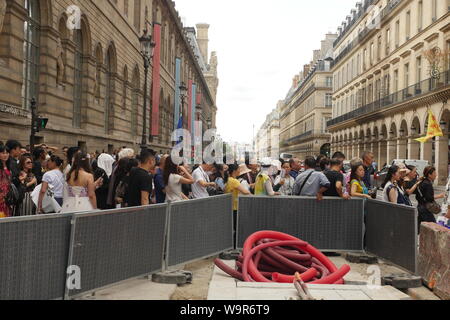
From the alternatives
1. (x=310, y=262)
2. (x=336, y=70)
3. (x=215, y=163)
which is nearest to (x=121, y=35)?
(x=215, y=163)

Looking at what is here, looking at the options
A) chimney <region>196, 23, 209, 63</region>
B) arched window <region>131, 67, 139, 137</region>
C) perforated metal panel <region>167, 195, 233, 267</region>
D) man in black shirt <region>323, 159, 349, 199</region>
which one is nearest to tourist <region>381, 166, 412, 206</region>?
man in black shirt <region>323, 159, 349, 199</region>

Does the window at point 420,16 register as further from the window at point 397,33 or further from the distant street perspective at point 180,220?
the distant street perspective at point 180,220

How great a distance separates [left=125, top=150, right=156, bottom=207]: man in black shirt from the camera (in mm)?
7246

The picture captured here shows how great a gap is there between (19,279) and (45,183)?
3.35 m

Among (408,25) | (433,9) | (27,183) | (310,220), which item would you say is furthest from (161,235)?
(408,25)

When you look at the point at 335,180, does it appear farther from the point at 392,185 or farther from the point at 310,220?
the point at 392,185

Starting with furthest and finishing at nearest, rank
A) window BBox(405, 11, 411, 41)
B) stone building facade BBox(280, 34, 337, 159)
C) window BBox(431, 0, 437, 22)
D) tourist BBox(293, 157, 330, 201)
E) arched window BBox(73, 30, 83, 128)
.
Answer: stone building facade BBox(280, 34, 337, 159) < window BBox(405, 11, 411, 41) < window BBox(431, 0, 437, 22) < arched window BBox(73, 30, 83, 128) < tourist BBox(293, 157, 330, 201)

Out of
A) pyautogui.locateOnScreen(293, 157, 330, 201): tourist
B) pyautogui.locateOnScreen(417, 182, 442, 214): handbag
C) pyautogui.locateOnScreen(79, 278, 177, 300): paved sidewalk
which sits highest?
pyautogui.locateOnScreen(293, 157, 330, 201): tourist

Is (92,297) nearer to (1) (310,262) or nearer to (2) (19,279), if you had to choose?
(2) (19,279)

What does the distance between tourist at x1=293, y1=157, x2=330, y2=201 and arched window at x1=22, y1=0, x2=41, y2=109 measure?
10.7m

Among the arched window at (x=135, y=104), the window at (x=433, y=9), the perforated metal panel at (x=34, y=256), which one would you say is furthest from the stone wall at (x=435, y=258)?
the window at (x=433, y=9)

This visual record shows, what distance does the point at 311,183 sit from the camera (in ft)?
30.3

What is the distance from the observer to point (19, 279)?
4914 mm

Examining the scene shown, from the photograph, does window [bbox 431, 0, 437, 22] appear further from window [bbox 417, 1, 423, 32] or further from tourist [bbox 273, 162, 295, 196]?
tourist [bbox 273, 162, 295, 196]
